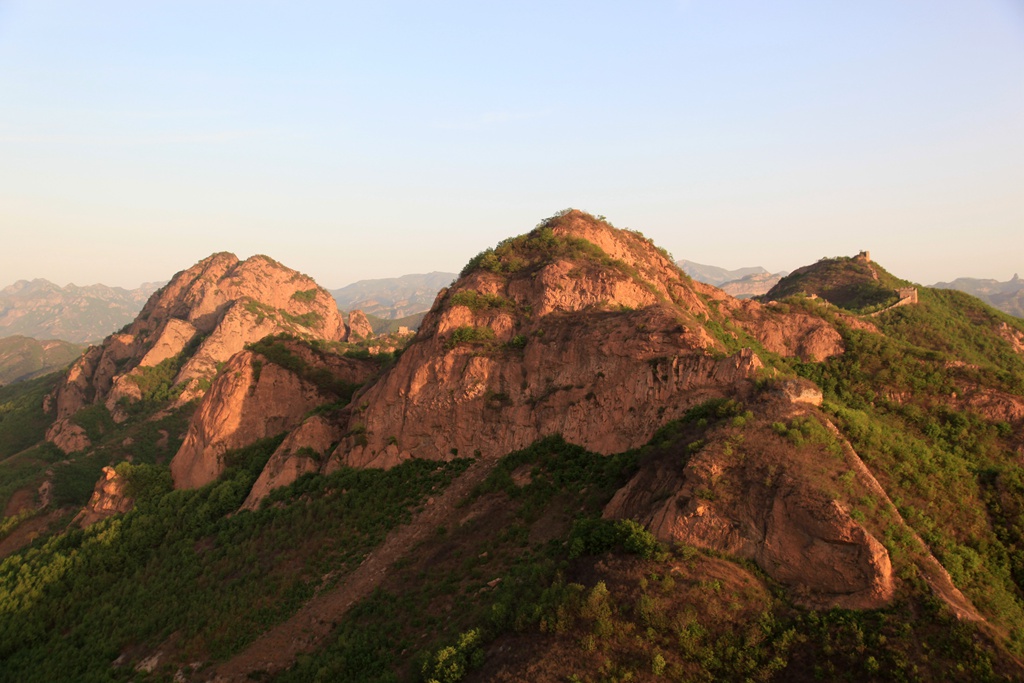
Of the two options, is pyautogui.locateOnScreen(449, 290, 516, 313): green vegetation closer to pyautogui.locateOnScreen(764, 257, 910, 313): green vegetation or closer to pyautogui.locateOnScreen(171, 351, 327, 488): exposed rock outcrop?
pyautogui.locateOnScreen(171, 351, 327, 488): exposed rock outcrop

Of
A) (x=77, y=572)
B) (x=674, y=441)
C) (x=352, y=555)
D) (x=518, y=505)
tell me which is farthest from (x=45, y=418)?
(x=674, y=441)

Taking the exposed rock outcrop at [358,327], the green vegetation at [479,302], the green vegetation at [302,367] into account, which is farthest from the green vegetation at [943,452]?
the exposed rock outcrop at [358,327]

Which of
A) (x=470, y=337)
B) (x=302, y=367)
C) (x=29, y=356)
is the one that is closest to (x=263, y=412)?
(x=302, y=367)

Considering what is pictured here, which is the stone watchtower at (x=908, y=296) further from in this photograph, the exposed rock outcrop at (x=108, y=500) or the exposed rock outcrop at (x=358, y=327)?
the exposed rock outcrop at (x=358, y=327)

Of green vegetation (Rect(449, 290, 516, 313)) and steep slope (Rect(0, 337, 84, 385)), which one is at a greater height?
green vegetation (Rect(449, 290, 516, 313))

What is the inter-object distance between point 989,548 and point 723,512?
29.2 ft

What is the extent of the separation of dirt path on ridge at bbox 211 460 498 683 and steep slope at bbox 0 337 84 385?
18681 centimetres

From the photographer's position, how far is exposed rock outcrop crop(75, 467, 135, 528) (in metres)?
32.7

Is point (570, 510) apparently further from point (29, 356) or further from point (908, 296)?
point (29, 356)

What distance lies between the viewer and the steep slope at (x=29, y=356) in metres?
171

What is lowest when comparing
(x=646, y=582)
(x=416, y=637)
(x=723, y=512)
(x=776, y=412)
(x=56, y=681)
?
(x=56, y=681)

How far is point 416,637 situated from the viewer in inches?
760

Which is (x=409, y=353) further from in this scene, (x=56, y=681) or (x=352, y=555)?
(x=56, y=681)

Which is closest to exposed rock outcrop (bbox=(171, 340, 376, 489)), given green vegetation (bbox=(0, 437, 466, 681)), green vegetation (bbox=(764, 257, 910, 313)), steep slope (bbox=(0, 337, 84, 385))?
green vegetation (bbox=(0, 437, 466, 681))
